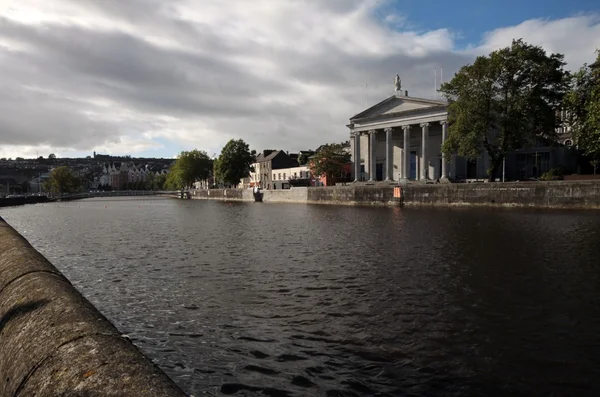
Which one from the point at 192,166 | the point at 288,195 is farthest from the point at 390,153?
the point at 192,166

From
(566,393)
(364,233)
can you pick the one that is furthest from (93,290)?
(364,233)

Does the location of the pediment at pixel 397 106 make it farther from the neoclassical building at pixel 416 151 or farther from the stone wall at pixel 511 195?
the stone wall at pixel 511 195

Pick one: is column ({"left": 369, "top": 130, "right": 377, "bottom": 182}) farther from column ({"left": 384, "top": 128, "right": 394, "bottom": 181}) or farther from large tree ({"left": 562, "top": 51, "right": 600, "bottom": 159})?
large tree ({"left": 562, "top": 51, "right": 600, "bottom": 159})

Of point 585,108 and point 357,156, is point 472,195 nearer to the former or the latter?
point 585,108

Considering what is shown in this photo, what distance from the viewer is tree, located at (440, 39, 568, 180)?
168ft

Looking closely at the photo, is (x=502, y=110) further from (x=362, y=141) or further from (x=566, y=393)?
(x=566, y=393)

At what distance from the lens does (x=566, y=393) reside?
20.7 ft

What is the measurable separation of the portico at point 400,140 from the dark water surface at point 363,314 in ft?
200

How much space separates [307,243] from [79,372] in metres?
20.0

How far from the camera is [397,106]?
279 feet

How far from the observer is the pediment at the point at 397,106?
78.8 m

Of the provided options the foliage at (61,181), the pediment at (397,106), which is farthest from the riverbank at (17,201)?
the pediment at (397,106)

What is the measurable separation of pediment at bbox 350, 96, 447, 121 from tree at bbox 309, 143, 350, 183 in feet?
26.9

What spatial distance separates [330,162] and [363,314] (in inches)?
3259
